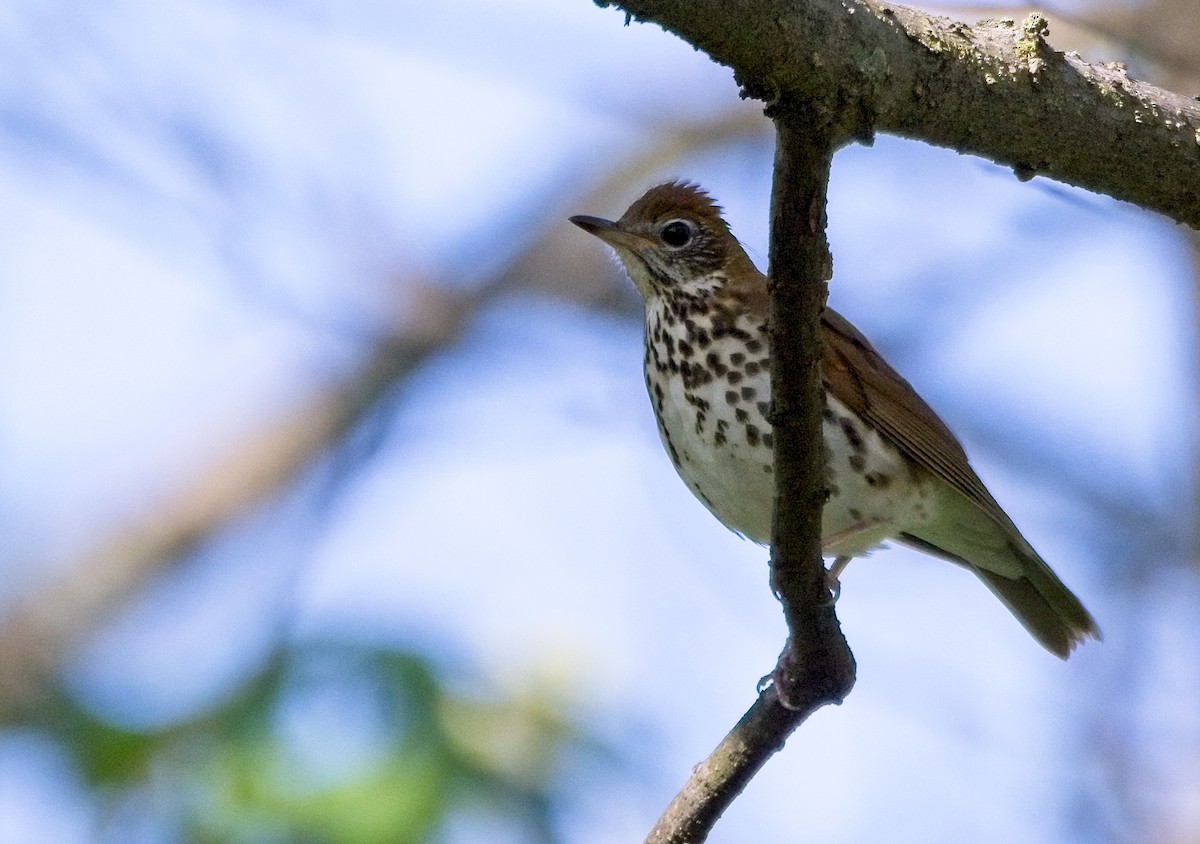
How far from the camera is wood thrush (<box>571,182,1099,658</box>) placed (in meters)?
4.61

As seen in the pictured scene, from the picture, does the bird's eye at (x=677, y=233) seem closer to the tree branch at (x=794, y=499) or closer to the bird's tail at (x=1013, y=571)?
the bird's tail at (x=1013, y=571)

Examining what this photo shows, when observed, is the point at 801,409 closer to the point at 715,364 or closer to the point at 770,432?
the point at 770,432

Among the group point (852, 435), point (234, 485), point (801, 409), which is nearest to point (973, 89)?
point (801, 409)

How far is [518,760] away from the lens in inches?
200

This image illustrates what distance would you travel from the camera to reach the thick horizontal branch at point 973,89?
266cm

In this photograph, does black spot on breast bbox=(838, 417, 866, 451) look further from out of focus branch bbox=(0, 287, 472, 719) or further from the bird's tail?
out of focus branch bbox=(0, 287, 472, 719)

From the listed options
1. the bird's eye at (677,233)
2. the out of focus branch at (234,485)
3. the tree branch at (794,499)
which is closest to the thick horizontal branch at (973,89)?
the tree branch at (794,499)

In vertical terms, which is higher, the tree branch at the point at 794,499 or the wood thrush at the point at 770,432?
the wood thrush at the point at 770,432

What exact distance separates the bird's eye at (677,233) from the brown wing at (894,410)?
59 cm

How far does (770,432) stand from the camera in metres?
4.48

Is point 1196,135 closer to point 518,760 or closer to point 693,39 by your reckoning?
point 693,39

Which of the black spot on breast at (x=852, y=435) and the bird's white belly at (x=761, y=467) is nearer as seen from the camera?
the bird's white belly at (x=761, y=467)

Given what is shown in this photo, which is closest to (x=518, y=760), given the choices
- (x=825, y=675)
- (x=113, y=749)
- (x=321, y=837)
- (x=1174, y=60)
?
(x=321, y=837)

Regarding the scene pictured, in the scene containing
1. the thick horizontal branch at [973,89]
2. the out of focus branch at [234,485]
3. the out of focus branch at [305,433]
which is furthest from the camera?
the out of focus branch at [305,433]
